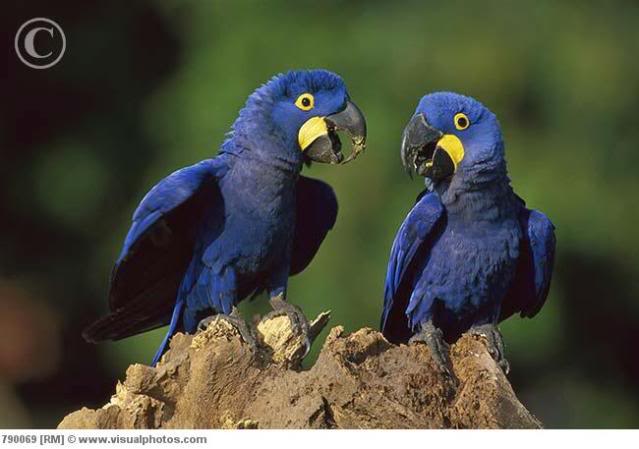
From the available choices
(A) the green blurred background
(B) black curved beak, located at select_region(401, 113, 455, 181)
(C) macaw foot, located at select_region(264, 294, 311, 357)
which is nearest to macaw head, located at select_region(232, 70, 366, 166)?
(B) black curved beak, located at select_region(401, 113, 455, 181)

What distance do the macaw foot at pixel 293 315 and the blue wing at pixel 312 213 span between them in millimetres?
481

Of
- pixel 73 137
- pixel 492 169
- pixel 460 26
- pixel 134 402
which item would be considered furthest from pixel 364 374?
pixel 73 137

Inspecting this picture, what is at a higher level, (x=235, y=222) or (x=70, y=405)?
(x=235, y=222)

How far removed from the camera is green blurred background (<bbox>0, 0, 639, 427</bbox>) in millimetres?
7117

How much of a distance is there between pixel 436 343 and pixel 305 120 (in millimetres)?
1027

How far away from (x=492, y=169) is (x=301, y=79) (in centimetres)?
83

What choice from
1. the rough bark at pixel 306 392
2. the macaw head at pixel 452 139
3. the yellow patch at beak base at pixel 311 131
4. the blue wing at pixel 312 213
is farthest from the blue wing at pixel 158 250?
the macaw head at pixel 452 139

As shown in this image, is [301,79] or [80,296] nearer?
[301,79]

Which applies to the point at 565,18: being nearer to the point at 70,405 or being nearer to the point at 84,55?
the point at 84,55

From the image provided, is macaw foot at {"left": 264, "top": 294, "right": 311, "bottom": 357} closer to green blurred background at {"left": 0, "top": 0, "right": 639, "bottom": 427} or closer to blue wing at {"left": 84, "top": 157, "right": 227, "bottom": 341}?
blue wing at {"left": 84, "top": 157, "right": 227, "bottom": 341}

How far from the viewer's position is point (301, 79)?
4938 millimetres

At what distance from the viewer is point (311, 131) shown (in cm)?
491

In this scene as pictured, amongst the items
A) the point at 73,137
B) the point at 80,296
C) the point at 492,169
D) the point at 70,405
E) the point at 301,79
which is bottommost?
the point at 70,405

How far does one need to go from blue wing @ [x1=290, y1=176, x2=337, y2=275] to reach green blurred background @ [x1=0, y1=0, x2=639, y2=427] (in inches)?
53.7
